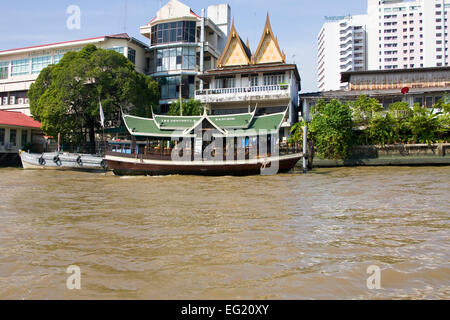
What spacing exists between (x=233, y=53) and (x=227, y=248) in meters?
27.3

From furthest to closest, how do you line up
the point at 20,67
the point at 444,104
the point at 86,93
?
the point at 20,67, the point at 86,93, the point at 444,104

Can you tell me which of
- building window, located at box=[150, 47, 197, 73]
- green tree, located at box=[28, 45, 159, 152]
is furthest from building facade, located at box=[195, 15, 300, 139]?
green tree, located at box=[28, 45, 159, 152]

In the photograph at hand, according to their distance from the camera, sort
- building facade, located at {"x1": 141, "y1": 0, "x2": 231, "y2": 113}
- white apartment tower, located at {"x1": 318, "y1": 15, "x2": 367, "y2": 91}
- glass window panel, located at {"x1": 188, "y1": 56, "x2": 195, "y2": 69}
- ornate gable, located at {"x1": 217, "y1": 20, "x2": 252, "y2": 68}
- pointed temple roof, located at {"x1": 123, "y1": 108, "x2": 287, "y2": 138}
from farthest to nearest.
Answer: white apartment tower, located at {"x1": 318, "y1": 15, "x2": 367, "y2": 91}, glass window panel, located at {"x1": 188, "y1": 56, "x2": 195, "y2": 69}, building facade, located at {"x1": 141, "y1": 0, "x2": 231, "y2": 113}, ornate gable, located at {"x1": 217, "y1": 20, "x2": 252, "y2": 68}, pointed temple roof, located at {"x1": 123, "y1": 108, "x2": 287, "y2": 138}

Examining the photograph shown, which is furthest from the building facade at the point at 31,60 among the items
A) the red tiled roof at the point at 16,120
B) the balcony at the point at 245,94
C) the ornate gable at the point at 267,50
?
the ornate gable at the point at 267,50

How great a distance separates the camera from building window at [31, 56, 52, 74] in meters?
34.9

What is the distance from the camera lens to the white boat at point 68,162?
76.5 feet

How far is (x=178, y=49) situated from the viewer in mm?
31891

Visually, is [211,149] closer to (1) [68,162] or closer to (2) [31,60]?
(1) [68,162]

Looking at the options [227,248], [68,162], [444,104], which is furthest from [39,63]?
[227,248]

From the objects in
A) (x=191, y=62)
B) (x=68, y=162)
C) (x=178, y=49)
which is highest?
(x=178, y=49)

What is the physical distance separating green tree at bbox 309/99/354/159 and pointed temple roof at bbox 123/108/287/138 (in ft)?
13.6

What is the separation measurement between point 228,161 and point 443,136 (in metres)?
13.5

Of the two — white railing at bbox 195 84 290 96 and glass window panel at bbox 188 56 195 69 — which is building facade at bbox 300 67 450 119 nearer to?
white railing at bbox 195 84 290 96

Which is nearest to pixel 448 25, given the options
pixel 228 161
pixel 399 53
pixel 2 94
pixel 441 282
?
pixel 399 53
